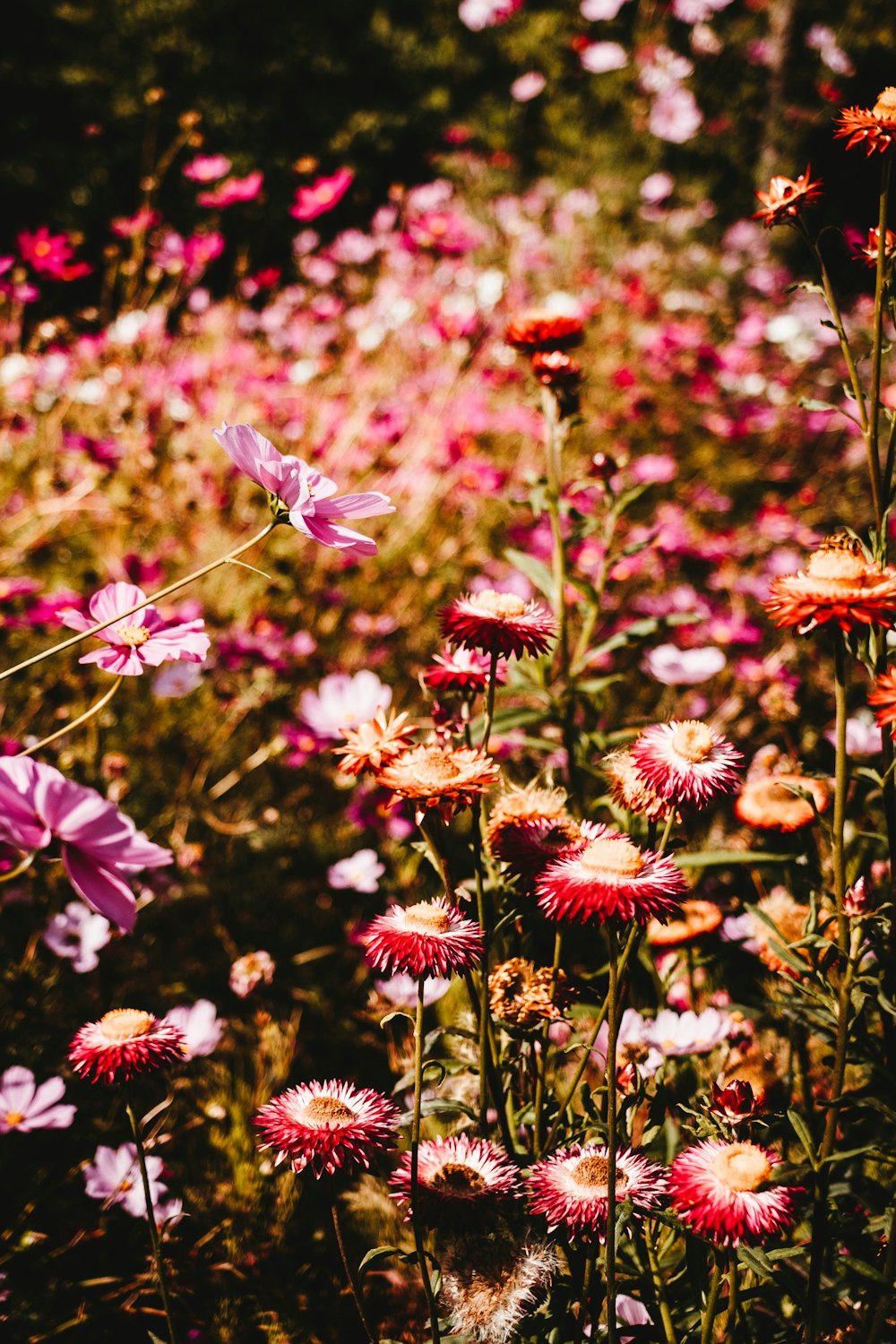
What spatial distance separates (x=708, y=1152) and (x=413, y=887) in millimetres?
968

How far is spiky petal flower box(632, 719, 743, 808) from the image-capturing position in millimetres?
675

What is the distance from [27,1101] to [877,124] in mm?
1306

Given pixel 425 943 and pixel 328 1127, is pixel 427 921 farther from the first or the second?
pixel 328 1127

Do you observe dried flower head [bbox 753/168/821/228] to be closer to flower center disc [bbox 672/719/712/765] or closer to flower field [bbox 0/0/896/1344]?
flower field [bbox 0/0/896/1344]

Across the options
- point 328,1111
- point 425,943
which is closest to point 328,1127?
point 328,1111

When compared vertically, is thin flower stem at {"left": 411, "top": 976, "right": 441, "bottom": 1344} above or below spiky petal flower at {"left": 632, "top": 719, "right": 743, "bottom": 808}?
below

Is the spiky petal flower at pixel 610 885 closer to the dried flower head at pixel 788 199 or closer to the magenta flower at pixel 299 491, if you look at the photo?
the magenta flower at pixel 299 491

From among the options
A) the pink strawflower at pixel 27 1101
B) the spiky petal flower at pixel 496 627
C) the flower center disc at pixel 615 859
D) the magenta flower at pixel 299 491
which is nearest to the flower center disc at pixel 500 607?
the spiky petal flower at pixel 496 627

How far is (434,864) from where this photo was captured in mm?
771

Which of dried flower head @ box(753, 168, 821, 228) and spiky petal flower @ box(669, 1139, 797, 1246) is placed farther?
dried flower head @ box(753, 168, 821, 228)

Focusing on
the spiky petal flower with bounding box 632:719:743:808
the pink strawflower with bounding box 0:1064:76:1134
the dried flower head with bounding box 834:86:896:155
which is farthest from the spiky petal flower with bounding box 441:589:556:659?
the pink strawflower with bounding box 0:1064:76:1134

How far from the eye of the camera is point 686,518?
2.91 meters

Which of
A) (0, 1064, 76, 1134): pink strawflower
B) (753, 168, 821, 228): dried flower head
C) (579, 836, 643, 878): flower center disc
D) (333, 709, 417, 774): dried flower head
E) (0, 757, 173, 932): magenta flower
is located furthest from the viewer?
(0, 1064, 76, 1134): pink strawflower

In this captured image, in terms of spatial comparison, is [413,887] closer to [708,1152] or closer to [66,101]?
[708,1152]
